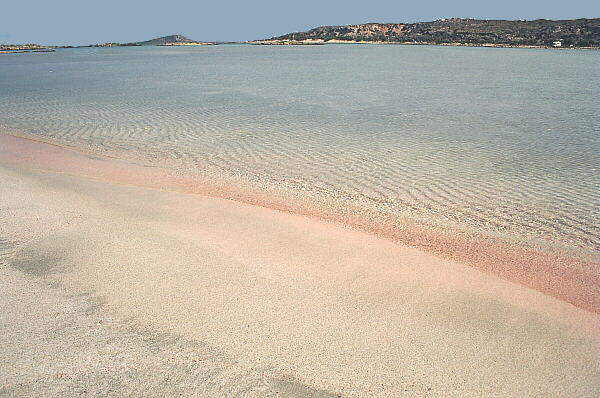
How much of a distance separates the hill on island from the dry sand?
8463cm

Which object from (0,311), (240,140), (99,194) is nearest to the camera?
(0,311)

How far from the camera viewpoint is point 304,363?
10.3 feet

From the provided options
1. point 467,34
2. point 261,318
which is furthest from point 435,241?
point 467,34

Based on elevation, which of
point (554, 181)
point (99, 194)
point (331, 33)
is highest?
point (331, 33)

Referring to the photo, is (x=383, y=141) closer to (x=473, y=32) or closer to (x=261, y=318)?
(x=261, y=318)

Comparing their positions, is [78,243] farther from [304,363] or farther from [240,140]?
[240,140]

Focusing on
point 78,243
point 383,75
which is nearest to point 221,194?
point 78,243

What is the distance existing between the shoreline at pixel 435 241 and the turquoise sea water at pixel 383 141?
15.6 inches

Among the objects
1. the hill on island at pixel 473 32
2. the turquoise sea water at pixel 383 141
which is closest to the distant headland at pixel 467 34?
the hill on island at pixel 473 32

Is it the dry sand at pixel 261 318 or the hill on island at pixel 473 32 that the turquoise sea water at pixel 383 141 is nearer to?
the dry sand at pixel 261 318

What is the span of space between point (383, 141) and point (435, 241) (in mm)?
5462

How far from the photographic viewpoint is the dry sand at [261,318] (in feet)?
9.90

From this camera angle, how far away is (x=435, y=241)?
543cm

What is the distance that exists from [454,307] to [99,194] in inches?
198
